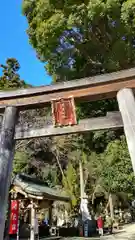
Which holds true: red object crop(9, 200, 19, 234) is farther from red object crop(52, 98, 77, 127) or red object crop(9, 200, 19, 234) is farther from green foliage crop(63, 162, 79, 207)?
green foliage crop(63, 162, 79, 207)

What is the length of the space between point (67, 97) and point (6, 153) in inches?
58.0

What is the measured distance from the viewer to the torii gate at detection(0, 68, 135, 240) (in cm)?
409

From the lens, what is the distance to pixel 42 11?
12.7 m

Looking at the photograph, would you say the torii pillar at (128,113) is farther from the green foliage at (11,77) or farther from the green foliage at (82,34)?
the green foliage at (11,77)

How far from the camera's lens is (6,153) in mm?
4227

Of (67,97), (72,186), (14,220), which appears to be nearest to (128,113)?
(67,97)

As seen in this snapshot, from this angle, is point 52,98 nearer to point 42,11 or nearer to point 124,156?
point 124,156

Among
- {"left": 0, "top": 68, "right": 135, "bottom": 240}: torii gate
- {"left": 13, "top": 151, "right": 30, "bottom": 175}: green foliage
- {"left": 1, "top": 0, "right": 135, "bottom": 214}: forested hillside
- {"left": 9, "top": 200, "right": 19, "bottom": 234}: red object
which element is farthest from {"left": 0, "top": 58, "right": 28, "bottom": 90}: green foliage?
{"left": 0, "top": 68, "right": 135, "bottom": 240}: torii gate

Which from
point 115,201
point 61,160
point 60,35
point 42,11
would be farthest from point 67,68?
point 115,201

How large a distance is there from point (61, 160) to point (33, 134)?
20.3 metres

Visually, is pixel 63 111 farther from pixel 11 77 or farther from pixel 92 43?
pixel 11 77

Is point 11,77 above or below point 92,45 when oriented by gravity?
above

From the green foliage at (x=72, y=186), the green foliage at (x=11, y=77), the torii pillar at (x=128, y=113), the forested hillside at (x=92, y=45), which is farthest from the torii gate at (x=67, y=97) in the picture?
the green foliage at (x=11, y=77)

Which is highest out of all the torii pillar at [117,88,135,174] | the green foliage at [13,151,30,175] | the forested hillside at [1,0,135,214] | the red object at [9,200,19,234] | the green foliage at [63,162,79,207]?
the forested hillside at [1,0,135,214]
